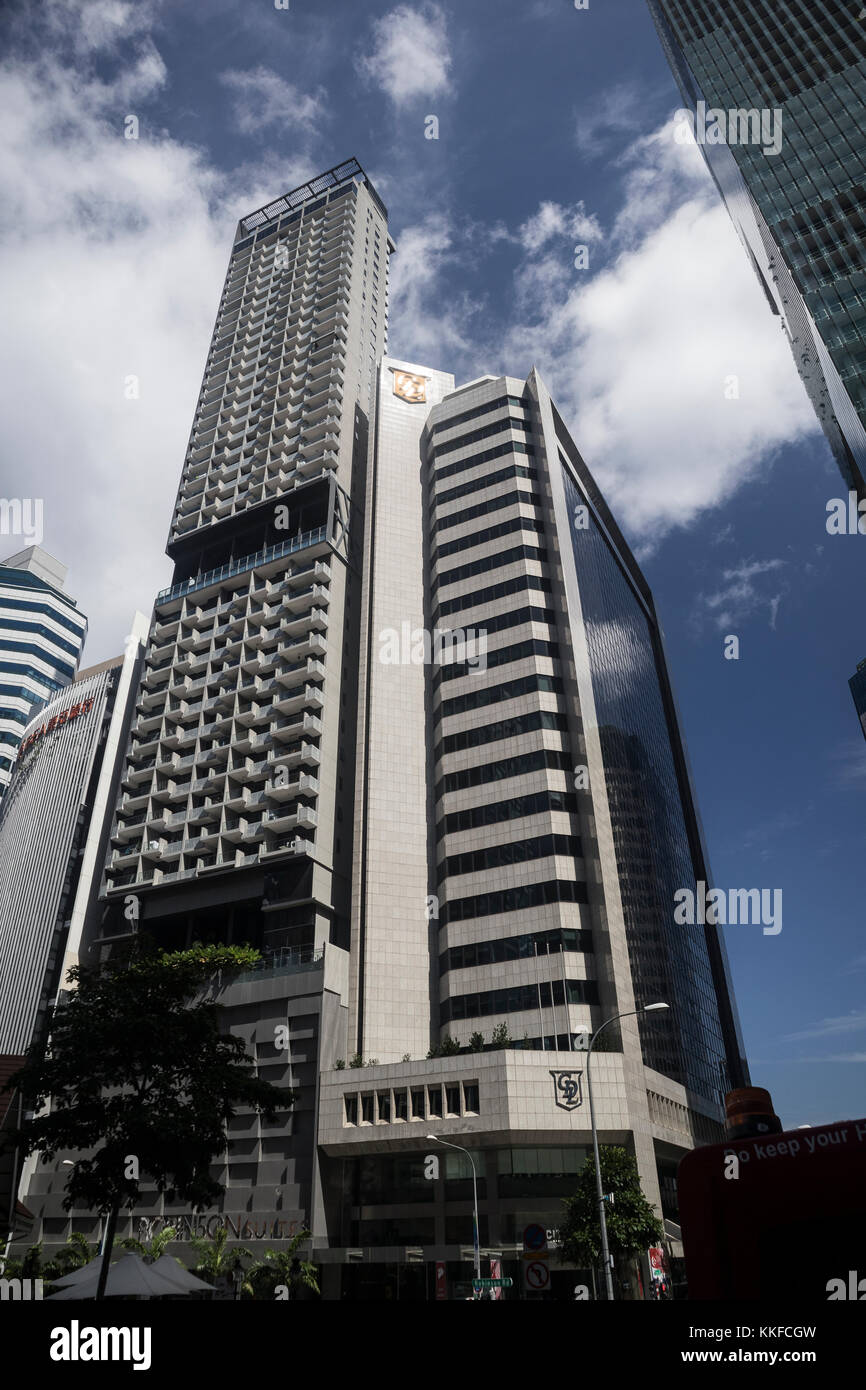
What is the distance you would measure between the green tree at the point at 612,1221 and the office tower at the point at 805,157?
5645cm

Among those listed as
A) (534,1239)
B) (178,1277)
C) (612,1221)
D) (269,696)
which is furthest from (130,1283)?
(269,696)

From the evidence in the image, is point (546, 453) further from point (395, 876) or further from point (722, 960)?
point (722, 960)

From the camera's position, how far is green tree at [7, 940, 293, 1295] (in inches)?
983

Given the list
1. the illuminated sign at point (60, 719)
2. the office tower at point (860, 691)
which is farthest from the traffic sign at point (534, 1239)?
the office tower at point (860, 691)

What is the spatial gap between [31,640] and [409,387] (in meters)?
69.9

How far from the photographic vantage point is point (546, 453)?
75.9 metres

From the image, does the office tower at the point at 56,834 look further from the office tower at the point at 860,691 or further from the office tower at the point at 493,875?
the office tower at the point at 860,691

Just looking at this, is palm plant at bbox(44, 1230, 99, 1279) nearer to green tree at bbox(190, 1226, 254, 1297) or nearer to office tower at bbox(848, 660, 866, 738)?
green tree at bbox(190, 1226, 254, 1297)

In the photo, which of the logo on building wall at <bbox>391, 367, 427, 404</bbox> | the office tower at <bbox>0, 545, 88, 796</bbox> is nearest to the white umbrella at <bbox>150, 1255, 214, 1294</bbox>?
the logo on building wall at <bbox>391, 367, 427, 404</bbox>

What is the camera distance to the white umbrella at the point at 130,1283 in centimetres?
2256

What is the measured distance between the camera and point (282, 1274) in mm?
41719

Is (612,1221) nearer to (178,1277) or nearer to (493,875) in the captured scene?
(178,1277)
